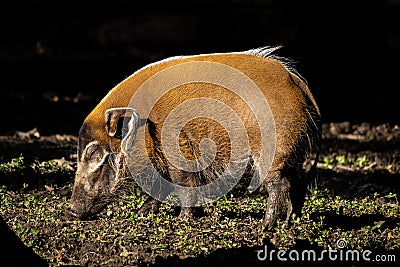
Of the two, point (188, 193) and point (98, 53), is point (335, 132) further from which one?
point (98, 53)

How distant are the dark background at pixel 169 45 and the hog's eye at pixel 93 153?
340 centimetres

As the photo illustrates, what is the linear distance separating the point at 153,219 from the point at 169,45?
9965 millimetres

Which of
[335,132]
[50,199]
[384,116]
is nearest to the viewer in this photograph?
[50,199]

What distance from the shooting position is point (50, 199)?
564cm

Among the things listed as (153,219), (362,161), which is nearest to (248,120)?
(153,219)

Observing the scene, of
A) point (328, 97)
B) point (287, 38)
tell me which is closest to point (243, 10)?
point (287, 38)

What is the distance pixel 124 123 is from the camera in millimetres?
5051

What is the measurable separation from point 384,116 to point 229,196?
4220 mm

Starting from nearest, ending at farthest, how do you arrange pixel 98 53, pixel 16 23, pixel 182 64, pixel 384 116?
pixel 182 64
pixel 384 116
pixel 98 53
pixel 16 23

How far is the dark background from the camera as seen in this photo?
950cm

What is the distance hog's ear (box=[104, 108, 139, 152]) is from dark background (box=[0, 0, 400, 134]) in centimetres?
351

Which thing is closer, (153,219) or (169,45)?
(153,219)

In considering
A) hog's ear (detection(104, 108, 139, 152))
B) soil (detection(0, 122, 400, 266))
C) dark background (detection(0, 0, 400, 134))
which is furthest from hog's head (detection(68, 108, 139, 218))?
dark background (detection(0, 0, 400, 134))

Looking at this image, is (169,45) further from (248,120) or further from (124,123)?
(248,120)
